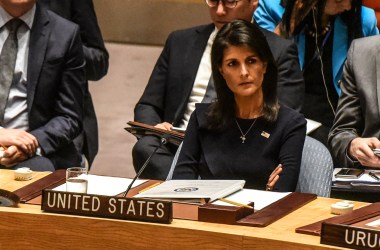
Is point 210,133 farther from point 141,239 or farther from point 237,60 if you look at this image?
point 141,239

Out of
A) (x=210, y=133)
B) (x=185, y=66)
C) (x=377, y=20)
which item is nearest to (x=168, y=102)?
(x=185, y=66)

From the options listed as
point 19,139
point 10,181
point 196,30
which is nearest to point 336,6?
point 196,30

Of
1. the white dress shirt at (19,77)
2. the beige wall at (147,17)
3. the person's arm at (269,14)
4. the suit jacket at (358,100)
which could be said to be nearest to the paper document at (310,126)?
the suit jacket at (358,100)

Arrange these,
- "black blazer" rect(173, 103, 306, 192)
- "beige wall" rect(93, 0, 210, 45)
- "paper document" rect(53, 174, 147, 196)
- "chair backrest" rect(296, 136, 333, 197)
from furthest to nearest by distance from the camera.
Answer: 1. "beige wall" rect(93, 0, 210, 45)
2. "black blazer" rect(173, 103, 306, 192)
3. "chair backrest" rect(296, 136, 333, 197)
4. "paper document" rect(53, 174, 147, 196)

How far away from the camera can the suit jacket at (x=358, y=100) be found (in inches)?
156

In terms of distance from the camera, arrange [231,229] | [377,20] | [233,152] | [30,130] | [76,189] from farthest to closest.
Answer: [377,20] < [30,130] < [233,152] < [76,189] < [231,229]

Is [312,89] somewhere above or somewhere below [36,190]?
above

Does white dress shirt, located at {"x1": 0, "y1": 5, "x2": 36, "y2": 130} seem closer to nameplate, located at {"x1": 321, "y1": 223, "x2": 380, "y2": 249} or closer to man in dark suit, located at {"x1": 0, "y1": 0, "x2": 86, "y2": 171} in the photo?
man in dark suit, located at {"x1": 0, "y1": 0, "x2": 86, "y2": 171}

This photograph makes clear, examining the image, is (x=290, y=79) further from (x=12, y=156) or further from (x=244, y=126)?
(x=12, y=156)

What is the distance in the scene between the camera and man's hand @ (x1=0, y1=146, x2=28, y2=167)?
4.05 metres

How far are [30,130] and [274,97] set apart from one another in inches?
47.1

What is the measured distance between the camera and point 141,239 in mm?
2646

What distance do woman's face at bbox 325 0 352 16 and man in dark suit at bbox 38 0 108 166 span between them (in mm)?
1103

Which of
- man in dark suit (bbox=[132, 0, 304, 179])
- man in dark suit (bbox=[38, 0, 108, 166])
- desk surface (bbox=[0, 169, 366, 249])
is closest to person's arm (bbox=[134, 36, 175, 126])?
man in dark suit (bbox=[132, 0, 304, 179])
